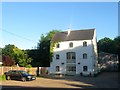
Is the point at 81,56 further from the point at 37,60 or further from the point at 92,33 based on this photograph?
the point at 37,60

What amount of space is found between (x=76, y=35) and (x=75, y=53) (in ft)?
14.7

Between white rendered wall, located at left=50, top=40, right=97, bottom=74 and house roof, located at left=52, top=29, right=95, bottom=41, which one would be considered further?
house roof, located at left=52, top=29, right=95, bottom=41

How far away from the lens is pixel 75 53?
2317 inches

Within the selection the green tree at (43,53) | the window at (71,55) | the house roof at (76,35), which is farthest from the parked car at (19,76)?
the green tree at (43,53)

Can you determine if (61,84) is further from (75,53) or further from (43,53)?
(43,53)

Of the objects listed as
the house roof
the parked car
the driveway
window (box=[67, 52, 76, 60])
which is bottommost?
the driveway

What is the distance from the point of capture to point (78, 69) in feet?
189

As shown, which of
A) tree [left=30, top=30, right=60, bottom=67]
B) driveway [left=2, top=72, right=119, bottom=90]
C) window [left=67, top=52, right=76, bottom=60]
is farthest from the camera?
tree [left=30, top=30, right=60, bottom=67]

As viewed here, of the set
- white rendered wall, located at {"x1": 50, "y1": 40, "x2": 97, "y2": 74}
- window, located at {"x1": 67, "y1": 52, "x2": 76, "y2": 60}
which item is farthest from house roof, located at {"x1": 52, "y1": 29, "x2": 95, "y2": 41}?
window, located at {"x1": 67, "y1": 52, "x2": 76, "y2": 60}

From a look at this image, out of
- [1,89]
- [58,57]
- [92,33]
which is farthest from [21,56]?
[1,89]

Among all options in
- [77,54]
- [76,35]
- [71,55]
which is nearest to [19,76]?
[77,54]

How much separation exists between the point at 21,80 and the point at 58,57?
26.1 metres

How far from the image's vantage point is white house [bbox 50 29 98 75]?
187 feet

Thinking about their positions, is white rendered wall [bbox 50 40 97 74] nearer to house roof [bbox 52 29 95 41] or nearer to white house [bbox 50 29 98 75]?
white house [bbox 50 29 98 75]
